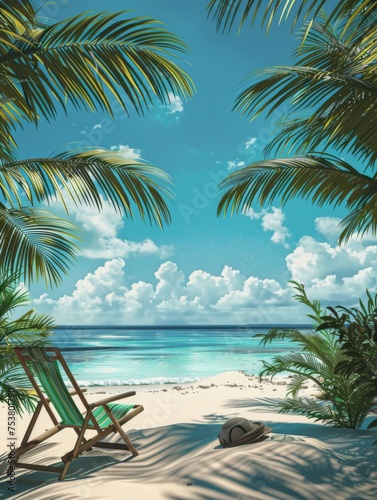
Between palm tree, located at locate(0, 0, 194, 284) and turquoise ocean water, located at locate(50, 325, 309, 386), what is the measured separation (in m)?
11.0

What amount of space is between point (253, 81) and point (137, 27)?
1.01m

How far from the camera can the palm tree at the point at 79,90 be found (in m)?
4.04

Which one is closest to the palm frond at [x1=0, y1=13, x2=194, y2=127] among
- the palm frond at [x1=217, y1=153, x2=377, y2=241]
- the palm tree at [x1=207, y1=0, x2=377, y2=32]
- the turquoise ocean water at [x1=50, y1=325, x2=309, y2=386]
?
the palm tree at [x1=207, y1=0, x2=377, y2=32]

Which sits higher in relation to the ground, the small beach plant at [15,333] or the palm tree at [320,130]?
the palm tree at [320,130]

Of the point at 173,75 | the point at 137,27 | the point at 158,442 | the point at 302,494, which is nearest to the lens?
the point at 302,494

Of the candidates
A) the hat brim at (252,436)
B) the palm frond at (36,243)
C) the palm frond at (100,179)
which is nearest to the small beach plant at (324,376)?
the hat brim at (252,436)

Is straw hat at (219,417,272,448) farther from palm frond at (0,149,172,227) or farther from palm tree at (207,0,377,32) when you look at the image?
palm tree at (207,0,377,32)

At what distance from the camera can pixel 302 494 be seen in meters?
3.28

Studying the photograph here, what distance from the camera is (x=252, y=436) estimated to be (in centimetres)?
458

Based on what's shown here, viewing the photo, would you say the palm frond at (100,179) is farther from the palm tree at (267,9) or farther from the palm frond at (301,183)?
the palm tree at (267,9)

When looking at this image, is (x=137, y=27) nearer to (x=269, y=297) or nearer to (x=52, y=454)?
(x=52, y=454)

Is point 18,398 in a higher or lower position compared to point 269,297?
lower

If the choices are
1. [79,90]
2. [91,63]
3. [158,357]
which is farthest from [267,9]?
[158,357]

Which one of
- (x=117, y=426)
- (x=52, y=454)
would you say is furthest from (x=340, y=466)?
(x=52, y=454)
